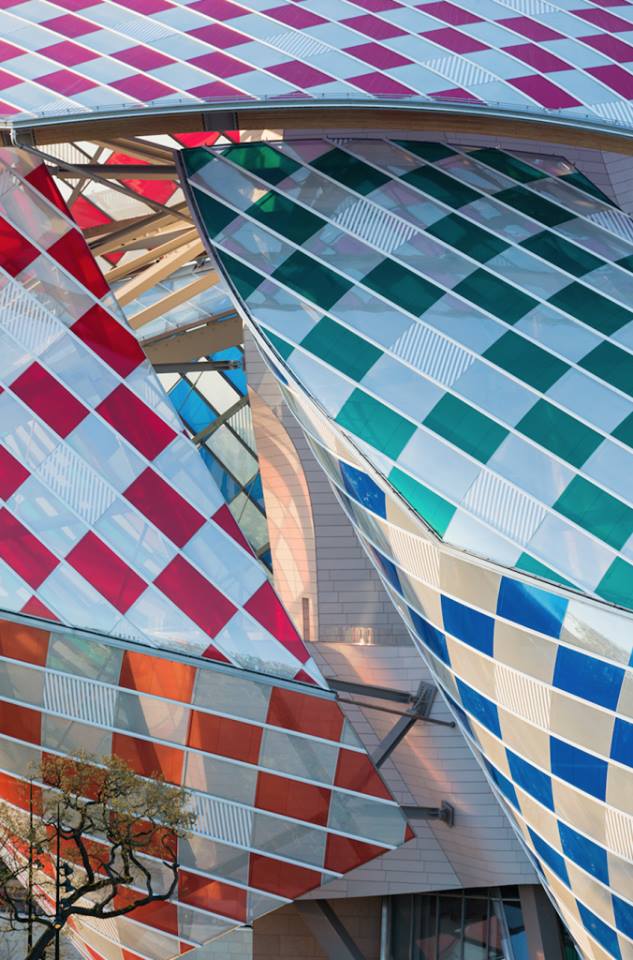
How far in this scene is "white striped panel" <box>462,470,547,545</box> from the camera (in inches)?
452

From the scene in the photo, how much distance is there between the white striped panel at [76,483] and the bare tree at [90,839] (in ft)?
8.12

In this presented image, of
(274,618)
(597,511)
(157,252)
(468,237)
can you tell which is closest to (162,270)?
(157,252)

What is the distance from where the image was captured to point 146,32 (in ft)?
45.7

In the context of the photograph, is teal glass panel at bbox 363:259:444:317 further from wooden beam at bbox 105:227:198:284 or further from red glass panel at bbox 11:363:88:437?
wooden beam at bbox 105:227:198:284

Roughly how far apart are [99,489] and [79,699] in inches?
82.8

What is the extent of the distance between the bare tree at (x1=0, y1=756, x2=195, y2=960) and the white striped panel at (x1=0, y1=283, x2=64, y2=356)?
169 inches

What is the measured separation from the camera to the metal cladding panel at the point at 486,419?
11.2 metres

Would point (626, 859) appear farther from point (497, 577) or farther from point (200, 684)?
point (200, 684)

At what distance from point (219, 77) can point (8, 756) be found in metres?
7.19

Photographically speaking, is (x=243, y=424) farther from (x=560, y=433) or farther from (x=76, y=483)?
(x=560, y=433)

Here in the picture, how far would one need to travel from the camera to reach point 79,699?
12766mm

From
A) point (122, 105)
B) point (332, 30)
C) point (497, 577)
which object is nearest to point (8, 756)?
point (497, 577)

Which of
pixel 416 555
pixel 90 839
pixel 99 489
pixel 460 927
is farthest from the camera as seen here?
pixel 460 927

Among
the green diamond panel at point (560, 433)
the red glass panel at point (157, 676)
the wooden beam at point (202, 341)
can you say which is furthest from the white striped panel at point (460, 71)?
the wooden beam at point (202, 341)
